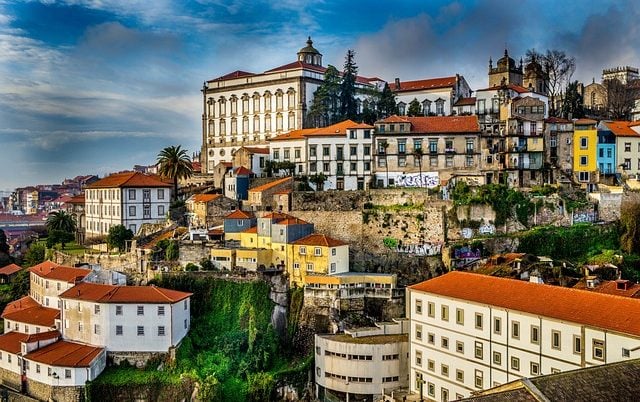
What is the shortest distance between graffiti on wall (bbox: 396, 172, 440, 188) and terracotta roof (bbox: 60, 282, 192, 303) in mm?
20471

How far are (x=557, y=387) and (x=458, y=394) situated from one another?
12.9m

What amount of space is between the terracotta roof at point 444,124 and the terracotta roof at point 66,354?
94.1ft

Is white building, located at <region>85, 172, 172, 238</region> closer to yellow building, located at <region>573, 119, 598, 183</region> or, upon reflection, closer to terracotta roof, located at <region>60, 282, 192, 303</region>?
terracotta roof, located at <region>60, 282, 192, 303</region>

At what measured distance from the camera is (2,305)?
55.3m

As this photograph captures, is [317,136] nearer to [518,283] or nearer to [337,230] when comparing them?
[337,230]

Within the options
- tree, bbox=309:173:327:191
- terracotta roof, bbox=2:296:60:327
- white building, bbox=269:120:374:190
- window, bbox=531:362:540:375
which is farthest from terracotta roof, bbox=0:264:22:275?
window, bbox=531:362:540:375

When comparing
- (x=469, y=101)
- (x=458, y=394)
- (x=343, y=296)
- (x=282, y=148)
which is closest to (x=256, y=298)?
(x=343, y=296)

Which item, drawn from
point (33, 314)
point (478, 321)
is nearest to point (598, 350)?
point (478, 321)

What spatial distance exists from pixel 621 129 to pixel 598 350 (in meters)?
34.7

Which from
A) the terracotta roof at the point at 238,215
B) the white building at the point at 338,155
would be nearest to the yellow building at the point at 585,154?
the white building at the point at 338,155

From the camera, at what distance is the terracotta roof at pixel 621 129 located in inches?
2138

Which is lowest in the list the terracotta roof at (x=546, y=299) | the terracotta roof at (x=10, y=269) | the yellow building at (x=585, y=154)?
the terracotta roof at (x=10, y=269)

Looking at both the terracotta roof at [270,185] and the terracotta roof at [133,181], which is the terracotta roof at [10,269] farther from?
the terracotta roof at [270,185]

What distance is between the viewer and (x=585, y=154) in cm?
5375
